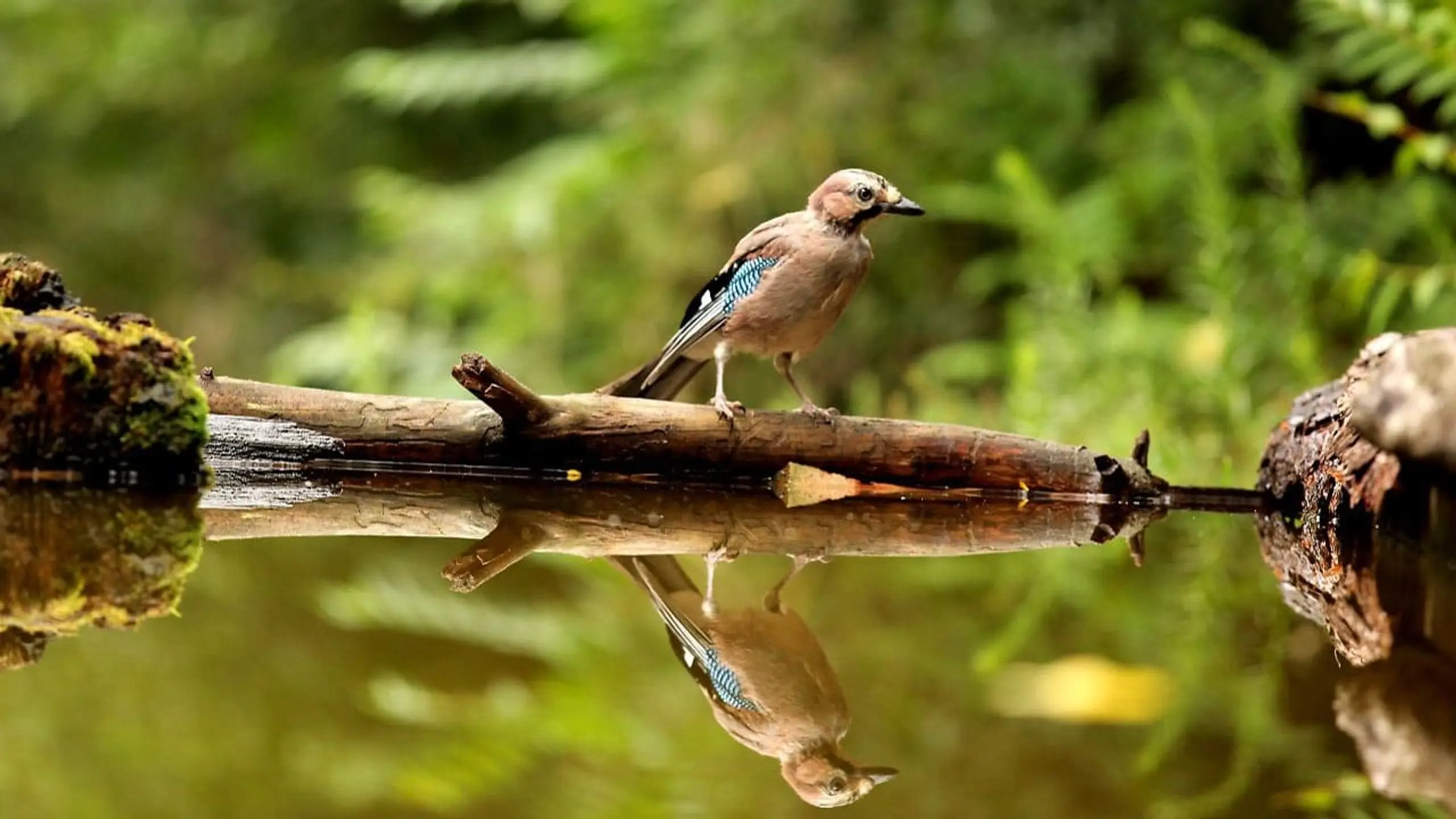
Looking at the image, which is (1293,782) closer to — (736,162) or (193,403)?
(193,403)

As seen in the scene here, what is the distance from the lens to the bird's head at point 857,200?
390cm

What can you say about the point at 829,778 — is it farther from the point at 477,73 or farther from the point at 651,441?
the point at 477,73

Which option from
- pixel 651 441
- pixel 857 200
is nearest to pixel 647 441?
pixel 651 441

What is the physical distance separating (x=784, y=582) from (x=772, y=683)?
70 cm

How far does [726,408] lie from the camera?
3857mm

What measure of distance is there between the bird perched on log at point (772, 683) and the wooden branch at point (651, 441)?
964 millimetres

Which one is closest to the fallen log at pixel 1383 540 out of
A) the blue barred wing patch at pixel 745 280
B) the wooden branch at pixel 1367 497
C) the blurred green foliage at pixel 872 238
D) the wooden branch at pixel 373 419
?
the wooden branch at pixel 1367 497

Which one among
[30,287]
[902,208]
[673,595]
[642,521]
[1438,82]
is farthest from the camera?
[1438,82]

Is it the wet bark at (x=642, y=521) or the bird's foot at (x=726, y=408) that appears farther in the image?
the bird's foot at (x=726, y=408)

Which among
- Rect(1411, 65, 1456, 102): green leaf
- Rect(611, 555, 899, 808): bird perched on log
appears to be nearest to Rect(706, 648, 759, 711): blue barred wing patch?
Rect(611, 555, 899, 808): bird perched on log

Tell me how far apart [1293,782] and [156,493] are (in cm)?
255

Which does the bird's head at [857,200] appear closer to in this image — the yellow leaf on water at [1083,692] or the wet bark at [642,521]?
the wet bark at [642,521]

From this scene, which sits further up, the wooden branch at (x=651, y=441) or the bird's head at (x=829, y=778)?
the wooden branch at (x=651, y=441)

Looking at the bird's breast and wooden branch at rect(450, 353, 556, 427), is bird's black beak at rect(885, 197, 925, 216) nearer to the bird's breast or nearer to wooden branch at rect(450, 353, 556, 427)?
the bird's breast
